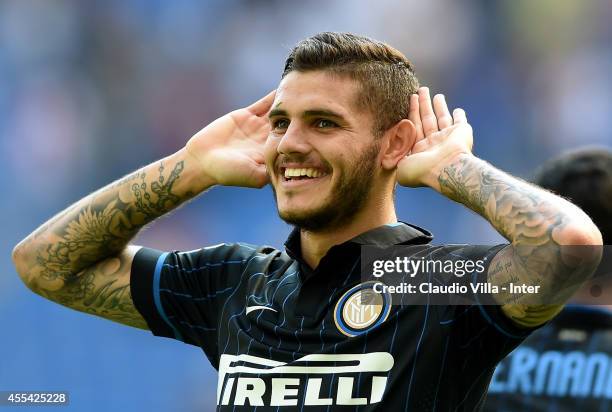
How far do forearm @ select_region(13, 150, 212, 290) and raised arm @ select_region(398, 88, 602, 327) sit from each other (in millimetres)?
881

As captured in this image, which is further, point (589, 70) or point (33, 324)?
point (589, 70)

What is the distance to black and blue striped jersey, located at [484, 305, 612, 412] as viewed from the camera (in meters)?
4.19

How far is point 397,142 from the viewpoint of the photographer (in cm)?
338

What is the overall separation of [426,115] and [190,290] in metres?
1.06

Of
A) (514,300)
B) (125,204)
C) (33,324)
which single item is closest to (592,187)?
(514,300)

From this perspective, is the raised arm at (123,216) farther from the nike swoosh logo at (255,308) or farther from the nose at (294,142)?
the nike swoosh logo at (255,308)

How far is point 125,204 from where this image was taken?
3650 millimetres

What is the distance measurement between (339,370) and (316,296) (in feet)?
1.02

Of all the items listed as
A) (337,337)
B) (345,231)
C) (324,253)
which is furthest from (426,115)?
(337,337)

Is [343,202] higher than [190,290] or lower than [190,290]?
higher

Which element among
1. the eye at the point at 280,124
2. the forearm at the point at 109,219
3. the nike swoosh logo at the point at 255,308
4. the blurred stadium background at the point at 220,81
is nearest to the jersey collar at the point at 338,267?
the nike swoosh logo at the point at 255,308

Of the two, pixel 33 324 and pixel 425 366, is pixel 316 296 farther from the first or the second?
pixel 33 324

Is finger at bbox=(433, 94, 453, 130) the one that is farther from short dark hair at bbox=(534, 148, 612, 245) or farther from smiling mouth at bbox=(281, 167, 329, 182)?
short dark hair at bbox=(534, 148, 612, 245)

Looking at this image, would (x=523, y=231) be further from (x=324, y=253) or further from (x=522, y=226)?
(x=324, y=253)
